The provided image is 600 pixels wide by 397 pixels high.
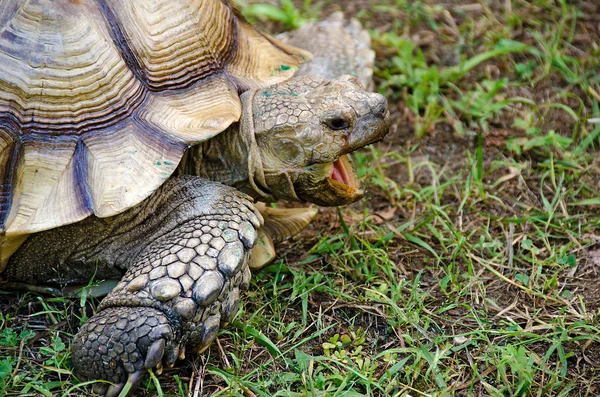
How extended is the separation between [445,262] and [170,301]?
138 centimetres

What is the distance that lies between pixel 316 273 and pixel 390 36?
2.24m

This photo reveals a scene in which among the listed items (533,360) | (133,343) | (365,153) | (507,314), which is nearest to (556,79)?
(365,153)

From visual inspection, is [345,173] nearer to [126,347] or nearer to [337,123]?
[337,123]

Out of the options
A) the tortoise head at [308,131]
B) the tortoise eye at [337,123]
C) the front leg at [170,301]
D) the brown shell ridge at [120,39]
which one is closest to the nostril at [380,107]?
the tortoise head at [308,131]

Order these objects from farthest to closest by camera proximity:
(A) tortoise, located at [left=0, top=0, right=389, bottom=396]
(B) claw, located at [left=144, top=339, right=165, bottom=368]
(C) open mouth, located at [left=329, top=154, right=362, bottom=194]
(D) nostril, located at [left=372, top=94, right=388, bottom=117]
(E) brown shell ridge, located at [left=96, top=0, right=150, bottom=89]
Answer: (C) open mouth, located at [left=329, top=154, right=362, bottom=194]
(D) nostril, located at [left=372, top=94, right=388, bottom=117]
(E) brown shell ridge, located at [left=96, top=0, right=150, bottom=89]
(A) tortoise, located at [left=0, top=0, right=389, bottom=396]
(B) claw, located at [left=144, top=339, right=165, bottom=368]

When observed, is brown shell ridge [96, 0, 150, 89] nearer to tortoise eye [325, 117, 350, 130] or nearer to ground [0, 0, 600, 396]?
tortoise eye [325, 117, 350, 130]

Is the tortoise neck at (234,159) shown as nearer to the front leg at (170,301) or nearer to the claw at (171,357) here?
the front leg at (170,301)

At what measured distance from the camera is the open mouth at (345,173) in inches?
133

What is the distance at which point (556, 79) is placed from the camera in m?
4.63

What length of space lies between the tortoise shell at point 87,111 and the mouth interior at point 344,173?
Answer: 57 centimetres

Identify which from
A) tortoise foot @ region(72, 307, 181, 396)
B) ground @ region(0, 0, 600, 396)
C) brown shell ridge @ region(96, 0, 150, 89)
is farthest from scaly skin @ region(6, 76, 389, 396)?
brown shell ridge @ region(96, 0, 150, 89)

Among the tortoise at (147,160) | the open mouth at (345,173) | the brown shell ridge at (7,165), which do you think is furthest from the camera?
the open mouth at (345,173)

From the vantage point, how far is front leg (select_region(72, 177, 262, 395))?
2.72 m

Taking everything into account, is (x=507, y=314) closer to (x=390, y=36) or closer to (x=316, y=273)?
(x=316, y=273)
